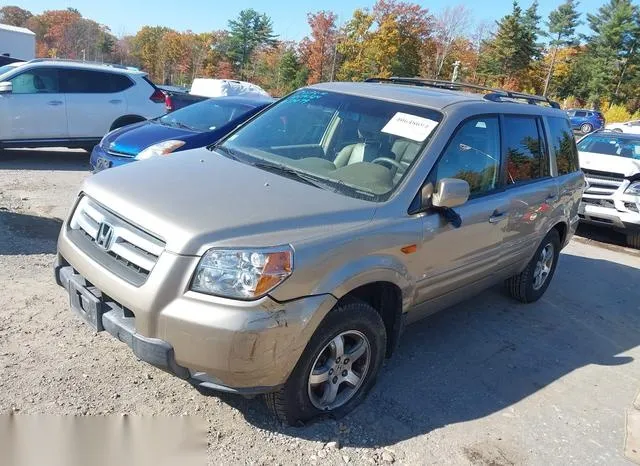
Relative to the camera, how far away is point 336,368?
3.17 meters

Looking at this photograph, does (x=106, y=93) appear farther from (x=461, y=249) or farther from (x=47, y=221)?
(x=461, y=249)

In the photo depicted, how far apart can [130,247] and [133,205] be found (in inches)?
9.1

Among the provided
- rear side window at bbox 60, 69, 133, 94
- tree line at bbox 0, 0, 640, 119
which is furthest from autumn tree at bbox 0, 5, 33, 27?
rear side window at bbox 60, 69, 133, 94

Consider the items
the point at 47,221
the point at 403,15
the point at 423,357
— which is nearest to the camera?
the point at 423,357

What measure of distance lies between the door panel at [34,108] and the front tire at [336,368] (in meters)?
8.35

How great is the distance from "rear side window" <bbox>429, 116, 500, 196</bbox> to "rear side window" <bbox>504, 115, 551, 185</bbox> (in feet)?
0.64

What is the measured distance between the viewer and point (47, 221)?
20.2 ft

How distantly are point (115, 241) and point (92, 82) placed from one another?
827 cm

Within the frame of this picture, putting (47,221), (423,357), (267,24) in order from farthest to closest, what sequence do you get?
(267,24)
(47,221)
(423,357)

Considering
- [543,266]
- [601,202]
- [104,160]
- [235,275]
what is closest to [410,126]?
[235,275]

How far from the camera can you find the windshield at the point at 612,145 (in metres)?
9.81

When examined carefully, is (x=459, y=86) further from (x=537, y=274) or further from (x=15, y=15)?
(x=15, y=15)

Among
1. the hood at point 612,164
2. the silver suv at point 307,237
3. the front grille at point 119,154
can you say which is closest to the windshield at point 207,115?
the front grille at point 119,154

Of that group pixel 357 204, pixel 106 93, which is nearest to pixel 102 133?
pixel 106 93
